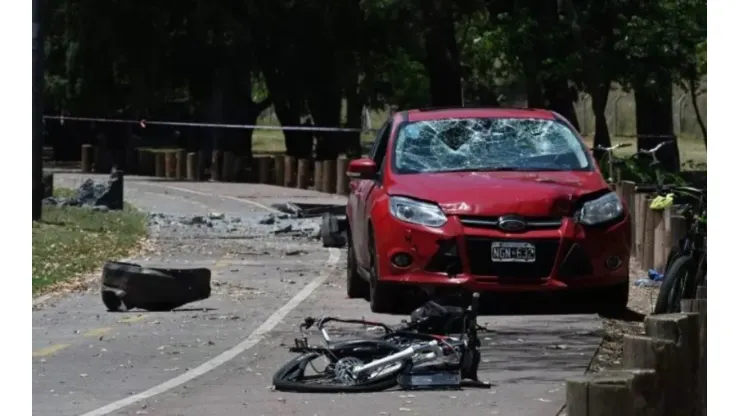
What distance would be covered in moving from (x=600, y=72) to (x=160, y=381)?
72.7 feet

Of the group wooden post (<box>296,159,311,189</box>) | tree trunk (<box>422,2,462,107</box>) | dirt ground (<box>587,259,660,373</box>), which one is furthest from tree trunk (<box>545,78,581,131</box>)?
dirt ground (<box>587,259,660,373</box>)

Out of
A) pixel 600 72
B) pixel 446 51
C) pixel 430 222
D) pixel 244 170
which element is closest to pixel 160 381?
pixel 430 222

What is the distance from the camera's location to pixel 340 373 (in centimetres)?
1088

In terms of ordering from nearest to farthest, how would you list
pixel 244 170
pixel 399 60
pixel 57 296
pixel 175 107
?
pixel 57 296 < pixel 244 170 < pixel 399 60 < pixel 175 107

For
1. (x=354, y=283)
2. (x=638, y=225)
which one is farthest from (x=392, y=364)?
(x=638, y=225)

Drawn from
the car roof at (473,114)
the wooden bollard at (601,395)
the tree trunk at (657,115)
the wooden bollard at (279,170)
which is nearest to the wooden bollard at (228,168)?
the wooden bollard at (279,170)

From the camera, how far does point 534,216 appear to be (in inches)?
553

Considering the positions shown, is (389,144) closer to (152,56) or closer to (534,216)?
(534,216)

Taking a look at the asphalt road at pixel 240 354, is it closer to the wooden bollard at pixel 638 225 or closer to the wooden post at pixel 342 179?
the wooden bollard at pixel 638 225

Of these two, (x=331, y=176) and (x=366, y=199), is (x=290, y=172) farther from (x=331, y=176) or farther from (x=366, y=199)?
(x=366, y=199)

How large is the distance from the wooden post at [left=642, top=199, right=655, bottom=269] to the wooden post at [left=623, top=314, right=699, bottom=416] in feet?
35.8

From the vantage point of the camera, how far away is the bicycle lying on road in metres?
10.7

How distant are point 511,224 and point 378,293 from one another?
4.33 ft

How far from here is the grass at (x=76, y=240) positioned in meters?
20.2
